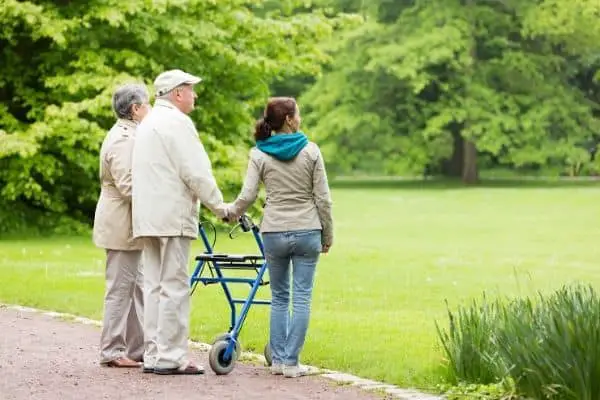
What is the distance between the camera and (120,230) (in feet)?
30.9

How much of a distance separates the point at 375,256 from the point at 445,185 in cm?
3092

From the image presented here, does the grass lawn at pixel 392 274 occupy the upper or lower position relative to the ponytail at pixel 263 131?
lower

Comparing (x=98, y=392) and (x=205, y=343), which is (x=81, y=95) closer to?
(x=205, y=343)

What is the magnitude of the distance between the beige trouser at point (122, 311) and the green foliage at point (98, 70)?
12.3 meters

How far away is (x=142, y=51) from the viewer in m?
24.5

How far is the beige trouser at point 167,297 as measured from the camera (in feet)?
29.4

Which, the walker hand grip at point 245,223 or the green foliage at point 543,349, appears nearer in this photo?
the green foliage at point 543,349

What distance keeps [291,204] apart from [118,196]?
133 cm

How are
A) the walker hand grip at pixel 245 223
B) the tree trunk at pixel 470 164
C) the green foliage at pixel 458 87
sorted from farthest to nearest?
the tree trunk at pixel 470 164, the green foliage at pixel 458 87, the walker hand grip at pixel 245 223

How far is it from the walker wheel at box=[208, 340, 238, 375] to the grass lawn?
2.59 feet

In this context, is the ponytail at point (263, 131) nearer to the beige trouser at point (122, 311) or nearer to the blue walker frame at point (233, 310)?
the blue walker frame at point (233, 310)

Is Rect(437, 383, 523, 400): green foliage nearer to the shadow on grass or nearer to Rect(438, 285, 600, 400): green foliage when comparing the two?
Rect(438, 285, 600, 400): green foliage

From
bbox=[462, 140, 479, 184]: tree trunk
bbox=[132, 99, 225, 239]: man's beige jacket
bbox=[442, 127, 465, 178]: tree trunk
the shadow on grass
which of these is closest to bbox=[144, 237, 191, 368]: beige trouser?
bbox=[132, 99, 225, 239]: man's beige jacket

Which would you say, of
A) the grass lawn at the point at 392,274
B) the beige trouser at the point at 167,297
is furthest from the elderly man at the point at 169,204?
the grass lawn at the point at 392,274
